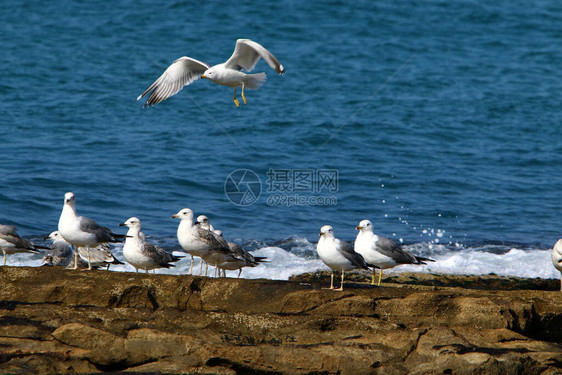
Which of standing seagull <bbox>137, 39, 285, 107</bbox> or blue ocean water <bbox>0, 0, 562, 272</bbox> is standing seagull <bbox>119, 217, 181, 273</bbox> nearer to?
standing seagull <bbox>137, 39, 285, 107</bbox>

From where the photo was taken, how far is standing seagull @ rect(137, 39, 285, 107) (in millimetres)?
12500

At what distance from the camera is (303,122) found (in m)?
22.7

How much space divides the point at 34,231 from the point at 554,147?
14707 millimetres

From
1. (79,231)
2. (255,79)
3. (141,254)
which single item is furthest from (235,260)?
(255,79)

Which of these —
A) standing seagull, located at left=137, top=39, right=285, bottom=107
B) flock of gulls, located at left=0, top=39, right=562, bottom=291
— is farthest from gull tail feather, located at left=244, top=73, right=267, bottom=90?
flock of gulls, located at left=0, top=39, right=562, bottom=291

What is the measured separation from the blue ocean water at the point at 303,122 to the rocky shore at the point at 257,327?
6181mm

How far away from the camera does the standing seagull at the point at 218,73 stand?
12500 millimetres

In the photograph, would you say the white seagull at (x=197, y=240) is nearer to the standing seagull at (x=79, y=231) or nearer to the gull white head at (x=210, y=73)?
the standing seagull at (x=79, y=231)

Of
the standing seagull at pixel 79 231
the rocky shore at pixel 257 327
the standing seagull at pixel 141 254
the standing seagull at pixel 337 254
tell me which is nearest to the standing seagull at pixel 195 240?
the standing seagull at pixel 141 254

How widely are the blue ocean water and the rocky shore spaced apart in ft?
20.3

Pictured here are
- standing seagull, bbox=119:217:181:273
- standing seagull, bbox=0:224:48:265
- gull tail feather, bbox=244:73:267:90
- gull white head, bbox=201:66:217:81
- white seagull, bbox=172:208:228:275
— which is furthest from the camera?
gull tail feather, bbox=244:73:267:90

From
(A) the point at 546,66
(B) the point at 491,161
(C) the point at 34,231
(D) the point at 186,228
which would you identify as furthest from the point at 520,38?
(D) the point at 186,228

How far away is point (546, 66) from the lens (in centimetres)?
2853

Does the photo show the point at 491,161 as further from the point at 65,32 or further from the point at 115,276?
the point at 65,32
